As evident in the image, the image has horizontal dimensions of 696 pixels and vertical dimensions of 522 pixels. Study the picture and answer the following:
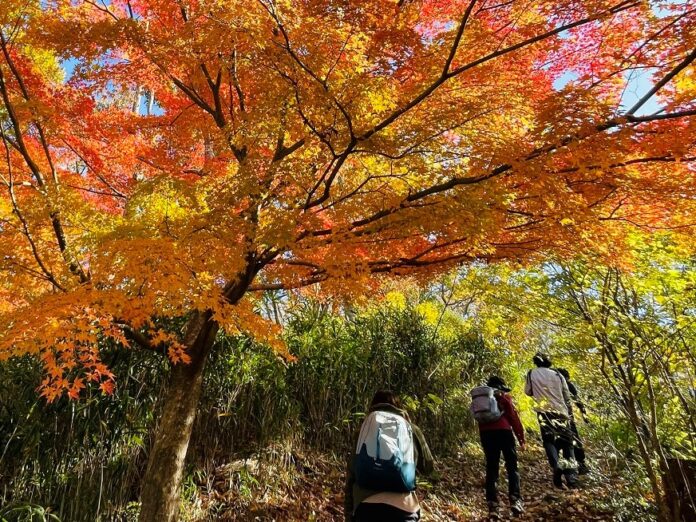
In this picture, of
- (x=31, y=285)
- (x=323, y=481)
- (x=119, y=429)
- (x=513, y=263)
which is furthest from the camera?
(x=323, y=481)


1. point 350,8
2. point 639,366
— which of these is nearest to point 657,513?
point 639,366

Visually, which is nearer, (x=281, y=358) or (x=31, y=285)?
(x=31, y=285)

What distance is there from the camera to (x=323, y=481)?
15.8 ft

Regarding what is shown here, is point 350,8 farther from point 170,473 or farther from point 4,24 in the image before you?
point 170,473

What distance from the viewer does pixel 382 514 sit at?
234cm

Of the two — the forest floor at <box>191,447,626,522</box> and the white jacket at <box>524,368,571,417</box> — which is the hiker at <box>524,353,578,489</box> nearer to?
the white jacket at <box>524,368,571,417</box>

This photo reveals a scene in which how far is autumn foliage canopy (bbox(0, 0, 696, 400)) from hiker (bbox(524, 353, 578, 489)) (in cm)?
191

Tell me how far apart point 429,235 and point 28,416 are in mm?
3914

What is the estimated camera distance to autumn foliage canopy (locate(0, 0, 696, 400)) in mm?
2891

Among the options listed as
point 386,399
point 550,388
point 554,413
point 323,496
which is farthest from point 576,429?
point 386,399

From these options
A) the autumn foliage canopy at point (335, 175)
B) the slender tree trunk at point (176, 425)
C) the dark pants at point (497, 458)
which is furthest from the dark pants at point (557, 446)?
the slender tree trunk at point (176, 425)

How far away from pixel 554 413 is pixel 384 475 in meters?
3.47

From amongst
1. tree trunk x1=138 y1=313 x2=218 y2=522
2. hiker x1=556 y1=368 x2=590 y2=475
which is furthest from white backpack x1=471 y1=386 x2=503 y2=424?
tree trunk x1=138 y1=313 x2=218 y2=522

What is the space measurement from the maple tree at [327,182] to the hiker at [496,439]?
67.0 inches
